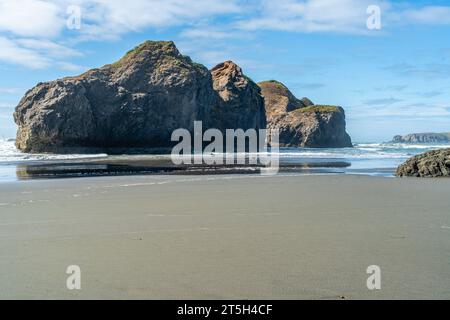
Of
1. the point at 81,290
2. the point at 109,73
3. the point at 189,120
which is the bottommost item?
the point at 81,290

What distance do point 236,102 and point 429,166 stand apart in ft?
227

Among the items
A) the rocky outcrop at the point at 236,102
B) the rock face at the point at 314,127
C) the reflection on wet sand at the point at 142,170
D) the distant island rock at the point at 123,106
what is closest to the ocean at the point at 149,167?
the reflection on wet sand at the point at 142,170

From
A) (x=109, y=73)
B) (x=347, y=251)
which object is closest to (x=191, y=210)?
(x=347, y=251)

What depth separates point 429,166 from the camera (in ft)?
55.5

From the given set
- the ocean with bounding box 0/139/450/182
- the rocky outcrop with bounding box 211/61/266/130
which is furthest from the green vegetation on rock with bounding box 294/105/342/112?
the ocean with bounding box 0/139/450/182

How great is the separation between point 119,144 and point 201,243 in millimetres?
58468

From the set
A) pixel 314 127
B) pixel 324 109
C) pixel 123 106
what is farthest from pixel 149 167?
pixel 324 109

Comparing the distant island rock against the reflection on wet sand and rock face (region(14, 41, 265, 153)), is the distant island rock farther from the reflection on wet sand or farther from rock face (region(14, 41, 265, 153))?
the reflection on wet sand

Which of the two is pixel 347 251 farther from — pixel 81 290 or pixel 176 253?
pixel 81 290

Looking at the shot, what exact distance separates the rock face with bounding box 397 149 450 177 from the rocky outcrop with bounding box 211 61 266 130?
61.0 m

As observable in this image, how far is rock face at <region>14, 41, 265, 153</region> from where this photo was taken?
58125 millimetres

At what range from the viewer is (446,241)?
558cm

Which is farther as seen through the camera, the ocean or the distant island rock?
the distant island rock

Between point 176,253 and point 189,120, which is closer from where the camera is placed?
point 176,253
